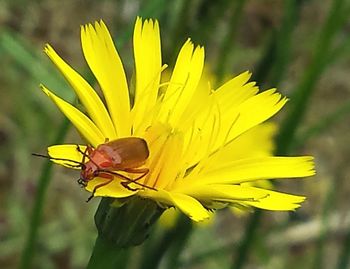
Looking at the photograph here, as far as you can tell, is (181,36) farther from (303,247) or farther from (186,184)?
(303,247)

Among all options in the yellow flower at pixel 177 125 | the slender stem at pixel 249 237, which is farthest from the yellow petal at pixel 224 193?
the slender stem at pixel 249 237

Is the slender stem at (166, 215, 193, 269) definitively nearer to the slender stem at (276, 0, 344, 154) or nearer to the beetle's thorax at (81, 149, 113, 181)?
the slender stem at (276, 0, 344, 154)

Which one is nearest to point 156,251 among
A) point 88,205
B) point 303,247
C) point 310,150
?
point 88,205


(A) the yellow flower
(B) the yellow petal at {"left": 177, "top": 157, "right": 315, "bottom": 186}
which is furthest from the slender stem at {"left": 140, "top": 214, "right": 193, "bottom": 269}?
(B) the yellow petal at {"left": 177, "top": 157, "right": 315, "bottom": 186}

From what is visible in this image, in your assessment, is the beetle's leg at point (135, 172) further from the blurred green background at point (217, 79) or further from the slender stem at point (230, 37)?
the slender stem at point (230, 37)

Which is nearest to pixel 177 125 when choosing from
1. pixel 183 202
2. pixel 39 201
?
pixel 183 202

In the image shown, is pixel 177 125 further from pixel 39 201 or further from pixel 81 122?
pixel 39 201
